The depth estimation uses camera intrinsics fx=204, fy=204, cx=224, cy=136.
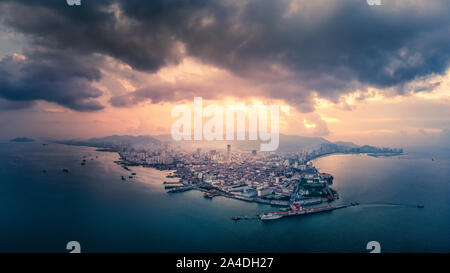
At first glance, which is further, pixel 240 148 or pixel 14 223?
pixel 240 148

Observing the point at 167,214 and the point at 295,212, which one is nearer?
the point at 167,214

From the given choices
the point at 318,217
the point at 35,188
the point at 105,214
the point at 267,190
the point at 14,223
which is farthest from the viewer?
the point at 267,190

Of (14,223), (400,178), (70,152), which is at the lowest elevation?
(14,223)

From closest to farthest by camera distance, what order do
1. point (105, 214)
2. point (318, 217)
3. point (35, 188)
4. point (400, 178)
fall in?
point (105, 214) → point (35, 188) → point (318, 217) → point (400, 178)

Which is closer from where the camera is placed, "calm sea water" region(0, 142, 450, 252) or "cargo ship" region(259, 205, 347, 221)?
"calm sea water" region(0, 142, 450, 252)

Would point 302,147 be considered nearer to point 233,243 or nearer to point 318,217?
point 318,217

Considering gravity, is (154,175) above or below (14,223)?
above

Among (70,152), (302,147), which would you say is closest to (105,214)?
(70,152)

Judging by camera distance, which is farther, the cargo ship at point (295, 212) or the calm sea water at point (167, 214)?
the cargo ship at point (295, 212)
